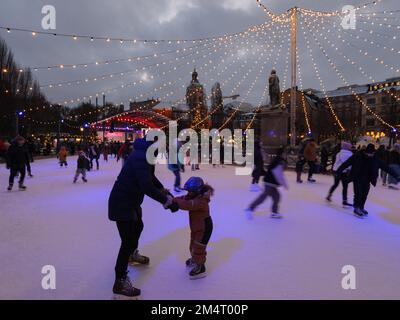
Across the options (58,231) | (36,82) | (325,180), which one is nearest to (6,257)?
(58,231)

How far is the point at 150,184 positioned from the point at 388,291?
2.28 metres

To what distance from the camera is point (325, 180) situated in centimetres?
1198

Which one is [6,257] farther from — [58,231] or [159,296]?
[159,296]

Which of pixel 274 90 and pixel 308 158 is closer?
pixel 308 158

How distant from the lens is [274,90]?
19141mm

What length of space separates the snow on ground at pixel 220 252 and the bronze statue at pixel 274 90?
40.0ft

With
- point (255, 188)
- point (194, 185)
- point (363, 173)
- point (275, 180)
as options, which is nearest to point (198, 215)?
point (194, 185)

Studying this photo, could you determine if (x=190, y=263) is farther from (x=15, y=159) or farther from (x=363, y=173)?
(x=15, y=159)

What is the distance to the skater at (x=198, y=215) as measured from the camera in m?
3.59

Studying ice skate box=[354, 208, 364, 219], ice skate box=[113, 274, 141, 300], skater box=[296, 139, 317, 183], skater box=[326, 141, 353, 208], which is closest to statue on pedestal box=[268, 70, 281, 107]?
skater box=[296, 139, 317, 183]

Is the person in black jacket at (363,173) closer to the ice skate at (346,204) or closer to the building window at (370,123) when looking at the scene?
the ice skate at (346,204)

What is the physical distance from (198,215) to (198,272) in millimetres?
561

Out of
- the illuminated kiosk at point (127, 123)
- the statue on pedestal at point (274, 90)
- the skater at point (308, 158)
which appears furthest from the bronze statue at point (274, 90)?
the illuminated kiosk at point (127, 123)

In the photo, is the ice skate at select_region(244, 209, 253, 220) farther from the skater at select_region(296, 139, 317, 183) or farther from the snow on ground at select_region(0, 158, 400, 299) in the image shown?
the skater at select_region(296, 139, 317, 183)
